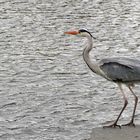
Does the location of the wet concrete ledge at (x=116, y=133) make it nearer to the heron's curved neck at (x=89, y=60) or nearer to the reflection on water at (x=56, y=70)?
the reflection on water at (x=56, y=70)

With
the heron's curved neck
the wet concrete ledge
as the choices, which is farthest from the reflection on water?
the heron's curved neck

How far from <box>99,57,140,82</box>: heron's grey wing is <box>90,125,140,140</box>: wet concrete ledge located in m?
0.69

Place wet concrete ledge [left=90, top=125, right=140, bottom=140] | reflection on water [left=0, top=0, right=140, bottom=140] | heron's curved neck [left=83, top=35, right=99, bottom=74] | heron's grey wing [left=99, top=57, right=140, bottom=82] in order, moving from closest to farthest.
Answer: wet concrete ledge [left=90, top=125, right=140, bottom=140], heron's grey wing [left=99, top=57, right=140, bottom=82], heron's curved neck [left=83, top=35, right=99, bottom=74], reflection on water [left=0, top=0, right=140, bottom=140]

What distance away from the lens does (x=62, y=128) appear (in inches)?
344

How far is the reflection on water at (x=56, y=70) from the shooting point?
29.6 feet

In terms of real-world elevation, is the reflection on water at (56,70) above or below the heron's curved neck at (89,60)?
below

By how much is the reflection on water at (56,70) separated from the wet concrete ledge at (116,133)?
284 millimetres

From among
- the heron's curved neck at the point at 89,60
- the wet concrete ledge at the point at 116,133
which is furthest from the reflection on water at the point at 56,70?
the heron's curved neck at the point at 89,60

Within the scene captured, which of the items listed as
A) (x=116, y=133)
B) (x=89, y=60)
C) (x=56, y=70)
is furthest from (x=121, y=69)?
(x=56, y=70)

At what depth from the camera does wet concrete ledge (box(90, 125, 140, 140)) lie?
26.1 feet

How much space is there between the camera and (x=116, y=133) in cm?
820

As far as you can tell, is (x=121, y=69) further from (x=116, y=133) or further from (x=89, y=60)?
(x=116, y=133)

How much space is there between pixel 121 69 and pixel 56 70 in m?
4.07

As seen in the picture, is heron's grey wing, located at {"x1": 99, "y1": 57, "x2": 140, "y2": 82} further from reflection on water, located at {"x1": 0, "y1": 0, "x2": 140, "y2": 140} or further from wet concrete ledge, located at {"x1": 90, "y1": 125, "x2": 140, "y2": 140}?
reflection on water, located at {"x1": 0, "y1": 0, "x2": 140, "y2": 140}
